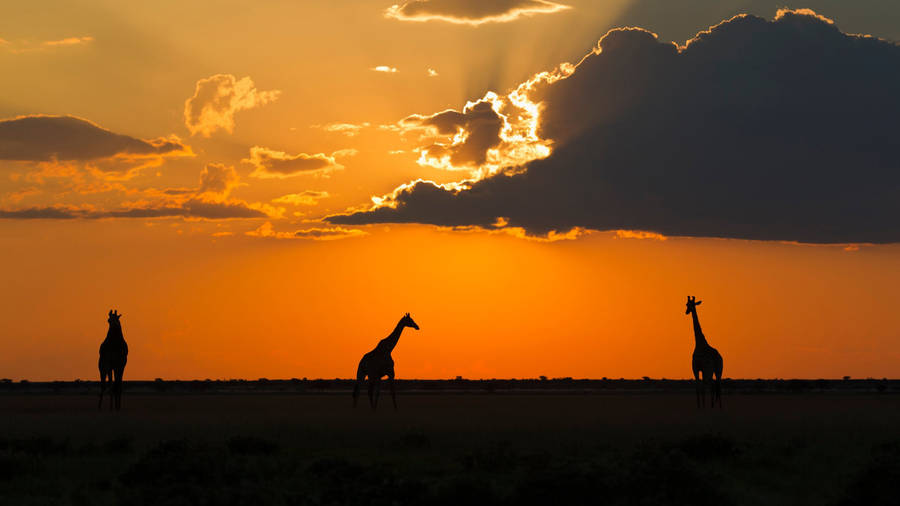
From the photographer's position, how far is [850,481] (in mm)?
23781

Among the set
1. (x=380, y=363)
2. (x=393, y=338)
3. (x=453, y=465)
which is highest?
(x=393, y=338)

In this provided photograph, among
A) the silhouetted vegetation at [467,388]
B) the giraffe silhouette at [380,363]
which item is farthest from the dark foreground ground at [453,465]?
the silhouetted vegetation at [467,388]

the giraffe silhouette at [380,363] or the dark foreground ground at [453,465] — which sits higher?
the giraffe silhouette at [380,363]

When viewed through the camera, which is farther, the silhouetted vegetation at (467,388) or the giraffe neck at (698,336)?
the silhouetted vegetation at (467,388)

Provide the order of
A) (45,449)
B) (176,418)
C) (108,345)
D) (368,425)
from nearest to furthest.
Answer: (45,449) → (368,425) → (176,418) → (108,345)

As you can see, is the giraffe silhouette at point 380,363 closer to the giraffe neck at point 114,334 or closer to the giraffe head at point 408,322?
the giraffe head at point 408,322

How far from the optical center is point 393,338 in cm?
4459

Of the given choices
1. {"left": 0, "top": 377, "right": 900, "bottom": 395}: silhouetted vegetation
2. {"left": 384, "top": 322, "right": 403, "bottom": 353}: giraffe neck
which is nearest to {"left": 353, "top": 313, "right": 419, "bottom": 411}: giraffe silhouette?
{"left": 384, "top": 322, "right": 403, "bottom": 353}: giraffe neck

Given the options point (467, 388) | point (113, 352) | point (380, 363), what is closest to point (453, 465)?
point (380, 363)

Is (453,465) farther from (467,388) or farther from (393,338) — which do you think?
(467,388)

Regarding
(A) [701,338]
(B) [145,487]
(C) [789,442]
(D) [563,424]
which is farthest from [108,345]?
(C) [789,442]

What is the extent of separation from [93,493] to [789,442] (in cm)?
1831

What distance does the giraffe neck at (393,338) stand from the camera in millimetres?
44228

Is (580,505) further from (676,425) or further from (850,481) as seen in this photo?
(676,425)
